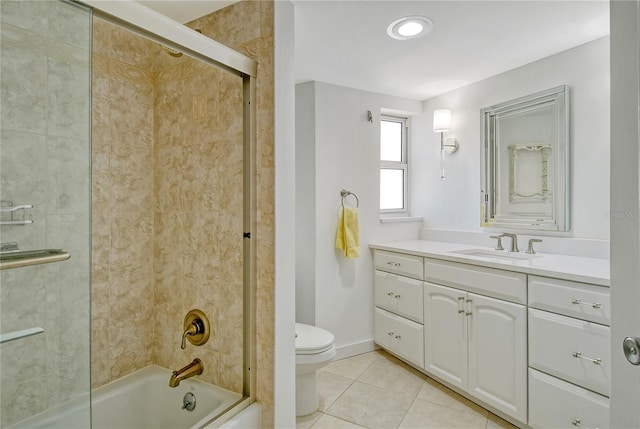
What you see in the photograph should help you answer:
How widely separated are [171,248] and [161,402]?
32.0 inches

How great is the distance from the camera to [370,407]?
222 cm

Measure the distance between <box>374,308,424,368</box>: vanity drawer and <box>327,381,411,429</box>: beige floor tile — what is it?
0.36 m

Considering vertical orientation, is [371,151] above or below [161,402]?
above

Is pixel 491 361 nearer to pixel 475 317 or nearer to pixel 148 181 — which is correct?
pixel 475 317

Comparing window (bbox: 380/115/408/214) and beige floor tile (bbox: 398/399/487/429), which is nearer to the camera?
beige floor tile (bbox: 398/399/487/429)

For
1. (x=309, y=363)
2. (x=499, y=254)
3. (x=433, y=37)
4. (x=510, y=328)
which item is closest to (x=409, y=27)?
(x=433, y=37)

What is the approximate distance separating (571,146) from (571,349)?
4.24ft

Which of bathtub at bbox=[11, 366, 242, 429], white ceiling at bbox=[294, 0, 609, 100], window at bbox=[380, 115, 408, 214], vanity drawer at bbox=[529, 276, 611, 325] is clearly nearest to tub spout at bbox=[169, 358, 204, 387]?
bathtub at bbox=[11, 366, 242, 429]

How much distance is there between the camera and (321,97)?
282 centimetres

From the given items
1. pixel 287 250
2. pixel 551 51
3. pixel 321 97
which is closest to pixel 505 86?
pixel 551 51

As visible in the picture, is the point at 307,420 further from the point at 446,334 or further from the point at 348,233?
the point at 348,233

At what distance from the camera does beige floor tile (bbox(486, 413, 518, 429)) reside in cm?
201

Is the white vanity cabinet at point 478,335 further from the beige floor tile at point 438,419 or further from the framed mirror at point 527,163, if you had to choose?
the framed mirror at point 527,163

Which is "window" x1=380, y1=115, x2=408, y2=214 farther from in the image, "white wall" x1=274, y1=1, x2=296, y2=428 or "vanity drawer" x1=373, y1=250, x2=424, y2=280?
"white wall" x1=274, y1=1, x2=296, y2=428
